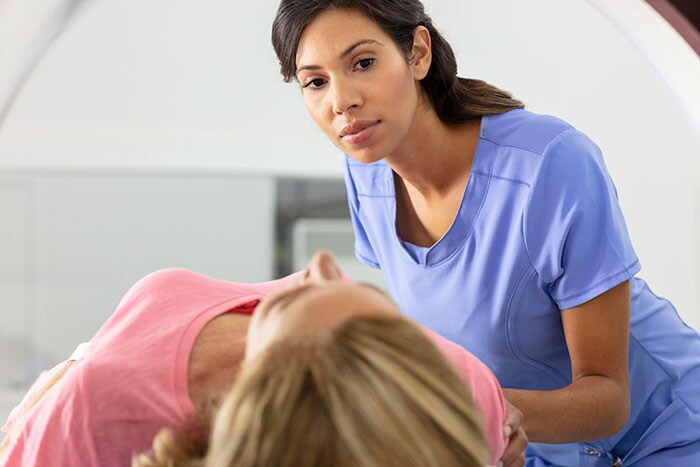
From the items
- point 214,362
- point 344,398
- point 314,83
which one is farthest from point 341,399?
point 314,83

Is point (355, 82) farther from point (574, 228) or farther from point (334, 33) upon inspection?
point (574, 228)

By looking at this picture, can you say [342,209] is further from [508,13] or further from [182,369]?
[182,369]

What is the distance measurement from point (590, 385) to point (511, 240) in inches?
7.3

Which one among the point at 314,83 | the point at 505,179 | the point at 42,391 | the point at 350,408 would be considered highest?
the point at 314,83

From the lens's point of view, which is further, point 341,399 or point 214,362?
point 214,362

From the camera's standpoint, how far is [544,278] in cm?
104

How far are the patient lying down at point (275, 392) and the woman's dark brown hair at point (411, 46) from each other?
36cm

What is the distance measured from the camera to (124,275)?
3020 mm

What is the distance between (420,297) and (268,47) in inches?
85.0

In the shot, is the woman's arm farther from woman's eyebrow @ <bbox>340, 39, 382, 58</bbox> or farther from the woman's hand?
woman's eyebrow @ <bbox>340, 39, 382, 58</bbox>

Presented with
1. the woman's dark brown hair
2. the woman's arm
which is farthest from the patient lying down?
the woman's dark brown hair

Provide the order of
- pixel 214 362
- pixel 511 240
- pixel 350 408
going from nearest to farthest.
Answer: pixel 350 408
pixel 214 362
pixel 511 240

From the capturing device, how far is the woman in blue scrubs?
1007 mm

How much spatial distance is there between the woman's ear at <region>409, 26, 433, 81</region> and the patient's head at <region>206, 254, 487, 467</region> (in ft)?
1.84
